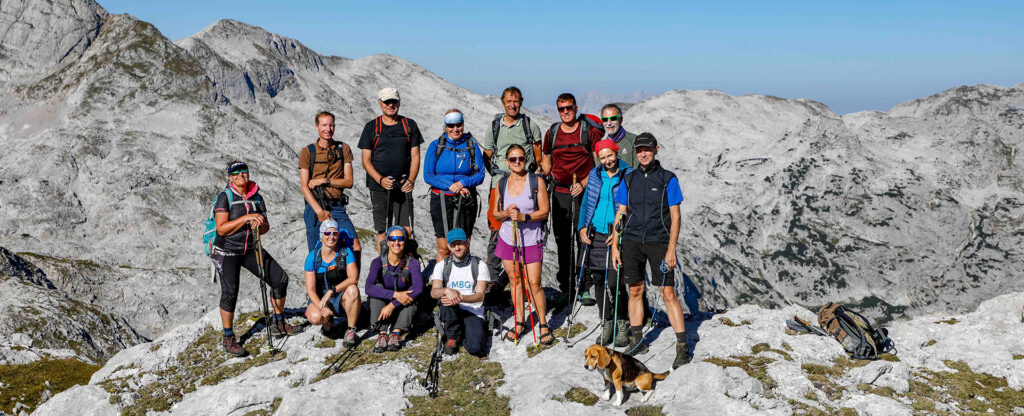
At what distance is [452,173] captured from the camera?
14.1 metres

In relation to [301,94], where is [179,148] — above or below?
below

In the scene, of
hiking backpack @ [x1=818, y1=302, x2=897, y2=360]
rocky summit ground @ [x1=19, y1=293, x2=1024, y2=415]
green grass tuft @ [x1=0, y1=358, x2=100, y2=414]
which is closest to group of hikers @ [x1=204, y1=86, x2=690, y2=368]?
rocky summit ground @ [x1=19, y1=293, x2=1024, y2=415]

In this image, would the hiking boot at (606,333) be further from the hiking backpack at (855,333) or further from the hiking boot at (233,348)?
the hiking boot at (233,348)

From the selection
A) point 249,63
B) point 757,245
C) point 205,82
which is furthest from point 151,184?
point 757,245

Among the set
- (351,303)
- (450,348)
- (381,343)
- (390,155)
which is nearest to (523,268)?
(450,348)

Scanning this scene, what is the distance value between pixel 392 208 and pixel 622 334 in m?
6.48

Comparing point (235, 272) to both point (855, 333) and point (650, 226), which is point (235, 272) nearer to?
point (650, 226)

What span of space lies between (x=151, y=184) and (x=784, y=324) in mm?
105556

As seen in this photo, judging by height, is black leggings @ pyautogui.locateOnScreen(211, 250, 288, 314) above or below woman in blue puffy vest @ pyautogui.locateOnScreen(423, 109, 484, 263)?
below

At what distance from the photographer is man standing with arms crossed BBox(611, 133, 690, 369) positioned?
11.1 metres

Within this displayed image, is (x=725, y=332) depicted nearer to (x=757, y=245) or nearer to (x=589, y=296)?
(x=589, y=296)

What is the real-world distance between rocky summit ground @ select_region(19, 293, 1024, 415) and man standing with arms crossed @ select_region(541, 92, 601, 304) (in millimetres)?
2832

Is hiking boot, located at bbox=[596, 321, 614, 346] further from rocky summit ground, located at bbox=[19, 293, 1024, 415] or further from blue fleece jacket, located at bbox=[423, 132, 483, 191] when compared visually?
blue fleece jacket, located at bbox=[423, 132, 483, 191]

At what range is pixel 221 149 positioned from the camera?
383ft
